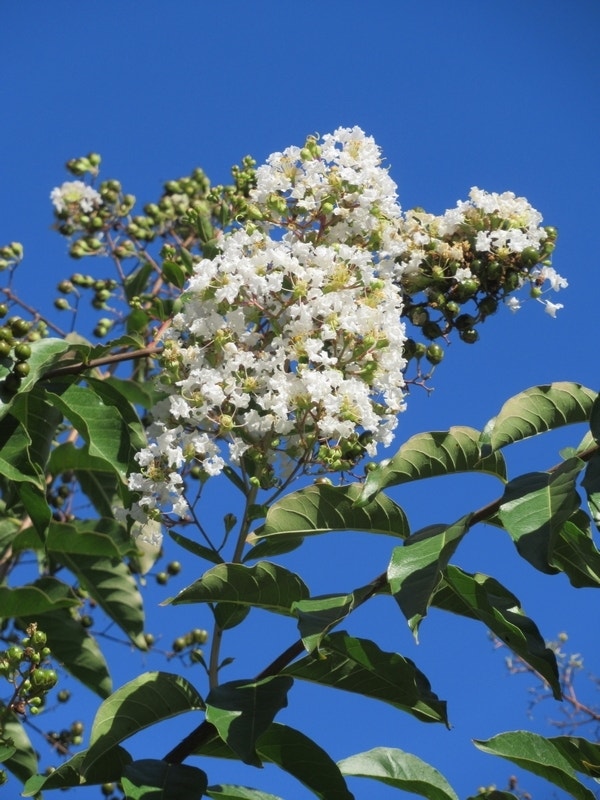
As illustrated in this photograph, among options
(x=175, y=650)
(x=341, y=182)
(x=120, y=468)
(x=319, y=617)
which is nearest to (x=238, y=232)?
(x=341, y=182)

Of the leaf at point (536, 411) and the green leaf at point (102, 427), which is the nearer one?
the leaf at point (536, 411)

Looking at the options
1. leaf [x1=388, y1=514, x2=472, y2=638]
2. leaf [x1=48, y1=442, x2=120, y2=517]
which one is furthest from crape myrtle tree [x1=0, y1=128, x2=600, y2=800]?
leaf [x1=48, y1=442, x2=120, y2=517]

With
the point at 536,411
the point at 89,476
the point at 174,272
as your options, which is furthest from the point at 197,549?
→ the point at 89,476

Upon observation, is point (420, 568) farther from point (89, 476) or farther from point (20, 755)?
point (89, 476)

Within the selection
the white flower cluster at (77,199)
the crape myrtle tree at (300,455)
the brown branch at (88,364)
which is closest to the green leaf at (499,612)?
the crape myrtle tree at (300,455)

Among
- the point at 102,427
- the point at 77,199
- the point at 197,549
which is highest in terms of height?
the point at 77,199

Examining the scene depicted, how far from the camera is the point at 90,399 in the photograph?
2.09 metres

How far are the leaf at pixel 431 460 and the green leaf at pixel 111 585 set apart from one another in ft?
4.26

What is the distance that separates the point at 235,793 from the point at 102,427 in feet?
2.58

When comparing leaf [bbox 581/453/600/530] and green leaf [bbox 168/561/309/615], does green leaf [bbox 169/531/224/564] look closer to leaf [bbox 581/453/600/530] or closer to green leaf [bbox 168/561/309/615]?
green leaf [bbox 168/561/309/615]

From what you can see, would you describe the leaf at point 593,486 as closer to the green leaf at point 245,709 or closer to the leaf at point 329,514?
the leaf at point 329,514

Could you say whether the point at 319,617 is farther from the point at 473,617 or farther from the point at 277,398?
the point at 277,398

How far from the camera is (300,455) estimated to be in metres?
1.92

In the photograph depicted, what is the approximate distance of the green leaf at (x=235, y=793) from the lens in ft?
5.28
